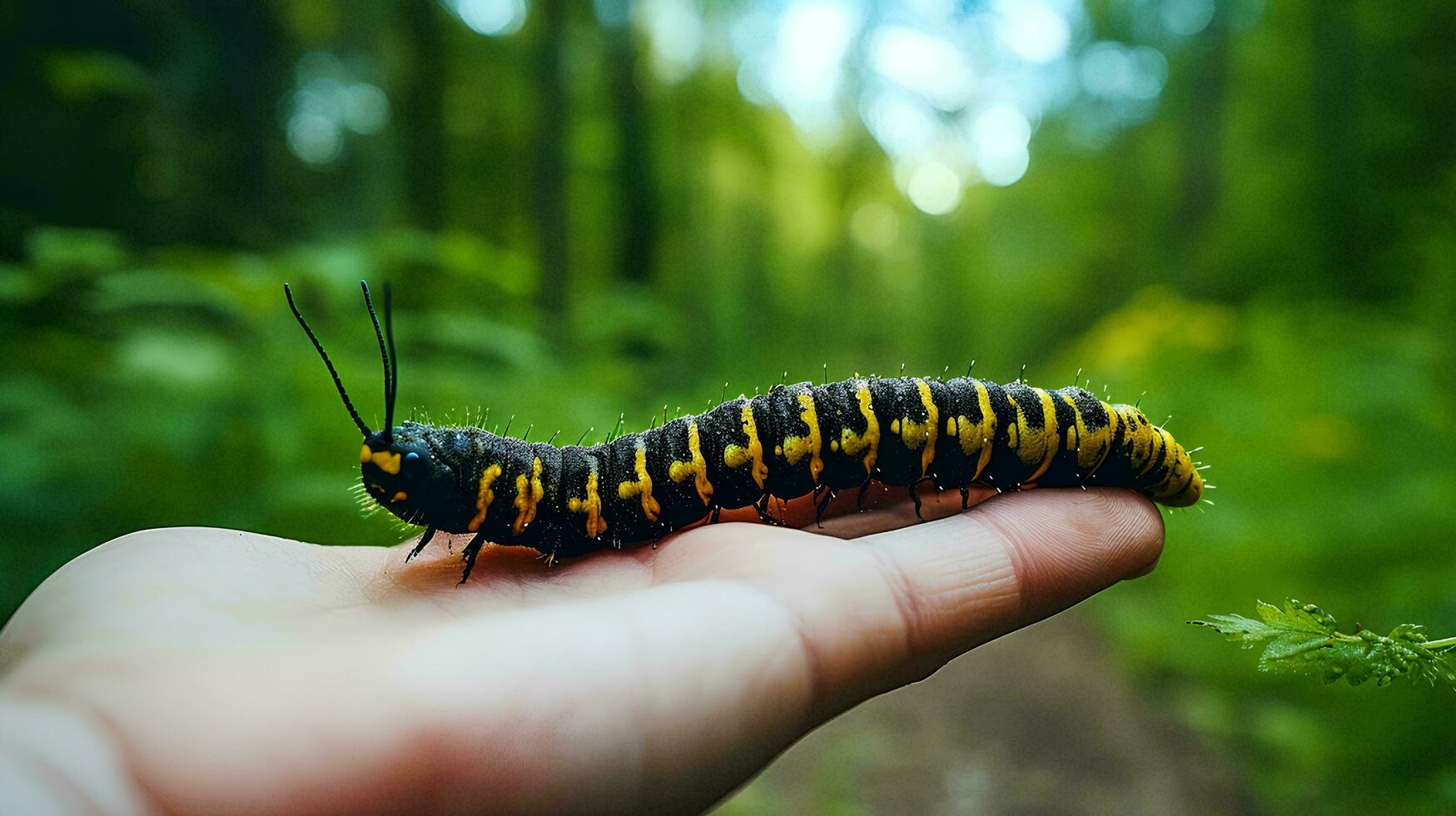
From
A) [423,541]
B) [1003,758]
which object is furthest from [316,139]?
[1003,758]

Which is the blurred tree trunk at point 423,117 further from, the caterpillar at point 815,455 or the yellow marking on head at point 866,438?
the yellow marking on head at point 866,438

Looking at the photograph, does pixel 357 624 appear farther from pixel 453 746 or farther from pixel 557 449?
pixel 557 449

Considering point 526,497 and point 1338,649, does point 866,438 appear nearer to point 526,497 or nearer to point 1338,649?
point 526,497

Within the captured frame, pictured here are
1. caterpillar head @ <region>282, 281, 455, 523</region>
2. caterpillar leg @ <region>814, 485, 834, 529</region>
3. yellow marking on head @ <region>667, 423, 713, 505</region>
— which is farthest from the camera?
caterpillar leg @ <region>814, 485, 834, 529</region>

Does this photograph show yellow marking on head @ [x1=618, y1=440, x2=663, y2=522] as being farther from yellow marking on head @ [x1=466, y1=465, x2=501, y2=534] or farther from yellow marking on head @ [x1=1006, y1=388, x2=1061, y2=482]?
yellow marking on head @ [x1=1006, y1=388, x2=1061, y2=482]

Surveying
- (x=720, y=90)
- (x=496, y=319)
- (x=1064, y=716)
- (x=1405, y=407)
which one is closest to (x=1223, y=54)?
(x=1405, y=407)

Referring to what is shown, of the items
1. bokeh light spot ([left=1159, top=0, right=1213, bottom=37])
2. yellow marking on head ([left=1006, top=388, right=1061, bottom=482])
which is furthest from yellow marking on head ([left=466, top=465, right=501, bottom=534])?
bokeh light spot ([left=1159, top=0, right=1213, bottom=37])
